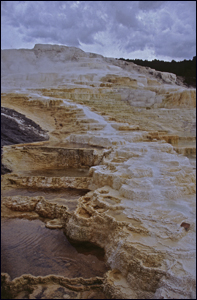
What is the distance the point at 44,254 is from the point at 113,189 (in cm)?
170

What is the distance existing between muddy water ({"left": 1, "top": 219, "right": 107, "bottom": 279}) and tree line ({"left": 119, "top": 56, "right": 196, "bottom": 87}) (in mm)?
23512

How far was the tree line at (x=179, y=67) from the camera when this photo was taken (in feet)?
80.1

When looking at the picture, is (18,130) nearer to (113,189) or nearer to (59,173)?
(59,173)

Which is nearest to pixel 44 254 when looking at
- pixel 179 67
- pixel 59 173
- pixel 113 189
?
pixel 113 189

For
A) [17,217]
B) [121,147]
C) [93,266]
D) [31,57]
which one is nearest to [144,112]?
[121,147]

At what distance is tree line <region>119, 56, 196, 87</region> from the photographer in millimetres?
24406

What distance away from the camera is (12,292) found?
2775mm

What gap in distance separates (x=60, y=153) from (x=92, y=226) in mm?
3797

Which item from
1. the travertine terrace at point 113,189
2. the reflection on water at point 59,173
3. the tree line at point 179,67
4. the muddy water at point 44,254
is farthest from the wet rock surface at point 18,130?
the tree line at point 179,67

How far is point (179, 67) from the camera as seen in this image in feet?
83.7

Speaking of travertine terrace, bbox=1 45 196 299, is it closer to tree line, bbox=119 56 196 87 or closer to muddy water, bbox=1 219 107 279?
muddy water, bbox=1 219 107 279

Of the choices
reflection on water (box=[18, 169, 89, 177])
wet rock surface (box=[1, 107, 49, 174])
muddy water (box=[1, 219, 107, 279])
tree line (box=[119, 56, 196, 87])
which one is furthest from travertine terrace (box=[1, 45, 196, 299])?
tree line (box=[119, 56, 196, 87])

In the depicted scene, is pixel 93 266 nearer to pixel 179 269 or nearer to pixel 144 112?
pixel 179 269

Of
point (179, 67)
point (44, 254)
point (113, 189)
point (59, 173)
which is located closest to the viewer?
point (44, 254)
